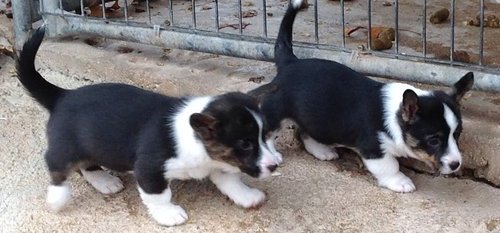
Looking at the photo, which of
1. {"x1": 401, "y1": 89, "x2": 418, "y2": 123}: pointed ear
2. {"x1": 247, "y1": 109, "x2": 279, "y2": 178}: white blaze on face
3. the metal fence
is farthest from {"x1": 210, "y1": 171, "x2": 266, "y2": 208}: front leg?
the metal fence

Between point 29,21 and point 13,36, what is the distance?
21 centimetres

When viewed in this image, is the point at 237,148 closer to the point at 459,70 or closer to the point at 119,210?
the point at 119,210

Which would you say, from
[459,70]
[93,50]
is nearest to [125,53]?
[93,50]

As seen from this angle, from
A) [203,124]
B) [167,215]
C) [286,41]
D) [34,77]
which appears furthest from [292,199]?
[34,77]

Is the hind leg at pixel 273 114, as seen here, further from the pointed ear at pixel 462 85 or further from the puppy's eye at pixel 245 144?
the pointed ear at pixel 462 85

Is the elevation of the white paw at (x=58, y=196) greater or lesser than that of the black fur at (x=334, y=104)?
lesser

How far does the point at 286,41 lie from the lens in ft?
15.6

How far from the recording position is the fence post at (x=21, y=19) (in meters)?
5.87

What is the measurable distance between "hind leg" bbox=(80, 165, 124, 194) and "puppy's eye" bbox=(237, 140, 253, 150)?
801 mm

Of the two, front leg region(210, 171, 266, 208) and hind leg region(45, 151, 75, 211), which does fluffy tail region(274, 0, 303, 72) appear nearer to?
front leg region(210, 171, 266, 208)

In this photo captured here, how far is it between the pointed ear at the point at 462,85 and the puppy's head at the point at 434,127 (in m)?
0.06

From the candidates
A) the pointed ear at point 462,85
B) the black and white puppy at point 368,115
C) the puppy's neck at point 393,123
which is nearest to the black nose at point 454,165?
the black and white puppy at point 368,115

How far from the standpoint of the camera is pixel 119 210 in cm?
404

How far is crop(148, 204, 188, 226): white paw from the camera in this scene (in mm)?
3871
